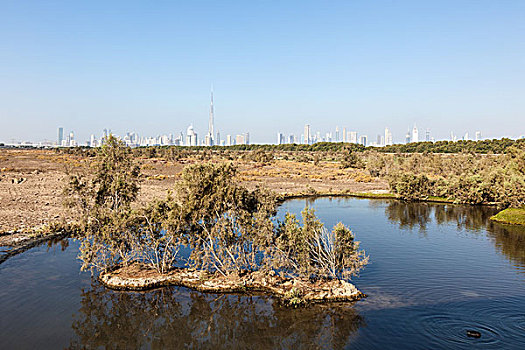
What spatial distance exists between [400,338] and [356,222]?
2893 cm

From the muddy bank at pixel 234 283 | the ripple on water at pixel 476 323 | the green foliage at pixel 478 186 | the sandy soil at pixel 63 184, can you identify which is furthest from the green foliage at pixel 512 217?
the muddy bank at pixel 234 283

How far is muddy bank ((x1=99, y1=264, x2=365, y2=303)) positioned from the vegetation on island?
55 cm

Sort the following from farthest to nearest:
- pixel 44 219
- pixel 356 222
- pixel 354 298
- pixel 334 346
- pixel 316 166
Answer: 1. pixel 316 166
2. pixel 356 222
3. pixel 44 219
4. pixel 354 298
5. pixel 334 346

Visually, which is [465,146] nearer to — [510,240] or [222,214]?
[510,240]

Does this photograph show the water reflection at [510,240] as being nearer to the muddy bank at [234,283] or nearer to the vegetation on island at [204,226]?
the muddy bank at [234,283]

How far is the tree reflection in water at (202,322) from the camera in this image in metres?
19.7

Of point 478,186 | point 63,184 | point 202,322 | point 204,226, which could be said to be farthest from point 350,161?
point 202,322

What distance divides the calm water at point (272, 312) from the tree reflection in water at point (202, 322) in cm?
6

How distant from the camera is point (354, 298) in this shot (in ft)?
79.5

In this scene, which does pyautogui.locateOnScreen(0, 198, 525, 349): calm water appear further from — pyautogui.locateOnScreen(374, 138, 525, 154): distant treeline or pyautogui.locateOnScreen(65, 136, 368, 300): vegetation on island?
pyautogui.locateOnScreen(374, 138, 525, 154): distant treeline

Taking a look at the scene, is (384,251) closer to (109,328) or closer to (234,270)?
(234,270)

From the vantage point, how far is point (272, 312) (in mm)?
22578

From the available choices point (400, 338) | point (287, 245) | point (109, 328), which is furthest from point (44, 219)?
point (400, 338)

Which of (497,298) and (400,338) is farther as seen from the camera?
(497,298)
